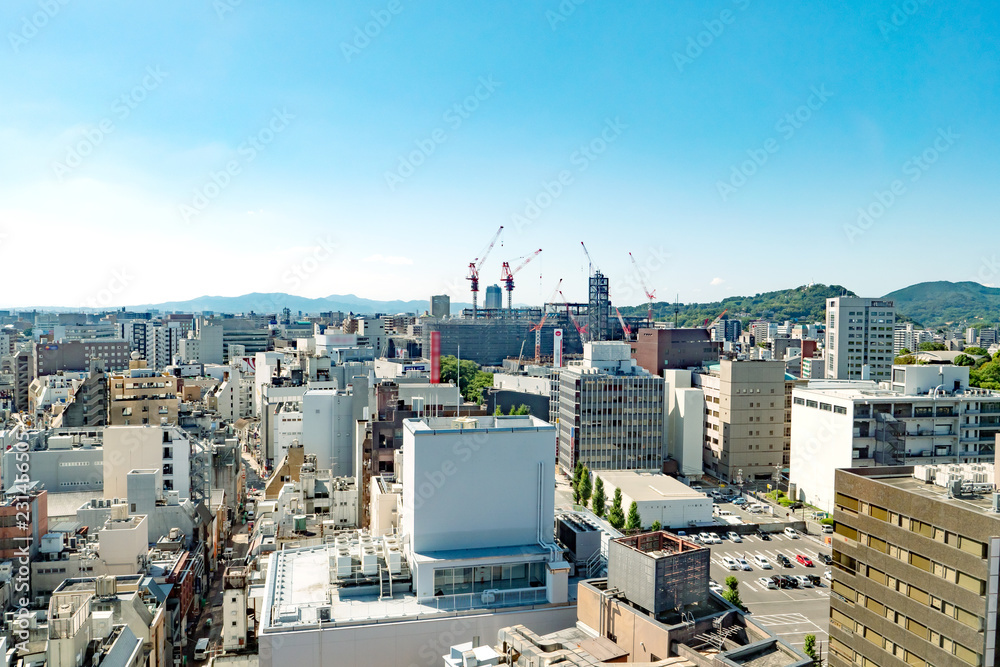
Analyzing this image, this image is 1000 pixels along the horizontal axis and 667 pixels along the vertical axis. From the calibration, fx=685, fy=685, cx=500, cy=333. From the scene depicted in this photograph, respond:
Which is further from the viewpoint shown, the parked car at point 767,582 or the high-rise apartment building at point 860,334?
the high-rise apartment building at point 860,334

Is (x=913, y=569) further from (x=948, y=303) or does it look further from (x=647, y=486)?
(x=948, y=303)

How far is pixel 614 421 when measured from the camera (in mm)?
32062

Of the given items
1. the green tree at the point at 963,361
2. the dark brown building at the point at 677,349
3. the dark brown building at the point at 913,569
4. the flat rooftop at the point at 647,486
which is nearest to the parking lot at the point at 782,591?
the flat rooftop at the point at 647,486

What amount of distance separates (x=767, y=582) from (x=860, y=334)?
112ft

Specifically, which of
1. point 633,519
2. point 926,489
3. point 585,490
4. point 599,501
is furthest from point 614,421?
point 926,489

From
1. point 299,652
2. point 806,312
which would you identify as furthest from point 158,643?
point 806,312

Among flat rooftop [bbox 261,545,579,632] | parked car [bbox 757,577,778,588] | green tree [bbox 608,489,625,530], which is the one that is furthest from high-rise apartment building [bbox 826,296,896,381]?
flat rooftop [bbox 261,545,579,632]

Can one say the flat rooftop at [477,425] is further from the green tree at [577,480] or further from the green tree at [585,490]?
the green tree at [577,480]

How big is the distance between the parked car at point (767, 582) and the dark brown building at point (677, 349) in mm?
21866

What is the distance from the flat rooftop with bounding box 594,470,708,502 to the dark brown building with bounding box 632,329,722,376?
1270 cm

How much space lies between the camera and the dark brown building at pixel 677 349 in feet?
137

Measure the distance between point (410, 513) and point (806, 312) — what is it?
116986 millimetres

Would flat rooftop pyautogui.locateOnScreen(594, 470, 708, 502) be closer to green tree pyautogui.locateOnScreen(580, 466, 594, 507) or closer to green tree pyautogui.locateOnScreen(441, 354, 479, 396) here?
green tree pyautogui.locateOnScreen(580, 466, 594, 507)

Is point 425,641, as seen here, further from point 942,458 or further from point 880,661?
point 942,458
